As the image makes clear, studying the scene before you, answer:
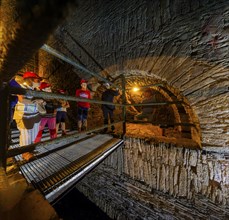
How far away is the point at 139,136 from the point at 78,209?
8.36 feet

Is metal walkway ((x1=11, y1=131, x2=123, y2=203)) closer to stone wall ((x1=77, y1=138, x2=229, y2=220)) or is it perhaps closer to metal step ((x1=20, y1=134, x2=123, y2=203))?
metal step ((x1=20, y1=134, x2=123, y2=203))

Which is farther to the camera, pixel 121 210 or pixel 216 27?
pixel 121 210

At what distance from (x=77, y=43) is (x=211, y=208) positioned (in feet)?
15.1

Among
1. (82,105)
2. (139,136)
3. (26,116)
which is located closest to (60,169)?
(26,116)

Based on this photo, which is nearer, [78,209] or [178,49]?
[178,49]

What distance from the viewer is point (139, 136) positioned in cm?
246

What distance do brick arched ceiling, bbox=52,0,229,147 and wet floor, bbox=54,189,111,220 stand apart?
2829 mm

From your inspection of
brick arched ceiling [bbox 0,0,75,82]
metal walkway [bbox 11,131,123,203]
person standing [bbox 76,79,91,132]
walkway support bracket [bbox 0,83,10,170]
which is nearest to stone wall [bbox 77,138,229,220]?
metal walkway [bbox 11,131,123,203]

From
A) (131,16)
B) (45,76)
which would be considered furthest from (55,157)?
(45,76)

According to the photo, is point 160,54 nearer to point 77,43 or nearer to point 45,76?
point 77,43

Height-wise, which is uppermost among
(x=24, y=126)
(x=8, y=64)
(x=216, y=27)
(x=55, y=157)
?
(x=216, y=27)

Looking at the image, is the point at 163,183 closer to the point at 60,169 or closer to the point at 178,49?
the point at 60,169

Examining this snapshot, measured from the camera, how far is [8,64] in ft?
1.55

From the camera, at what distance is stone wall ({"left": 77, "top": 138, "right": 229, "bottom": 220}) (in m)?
1.83
